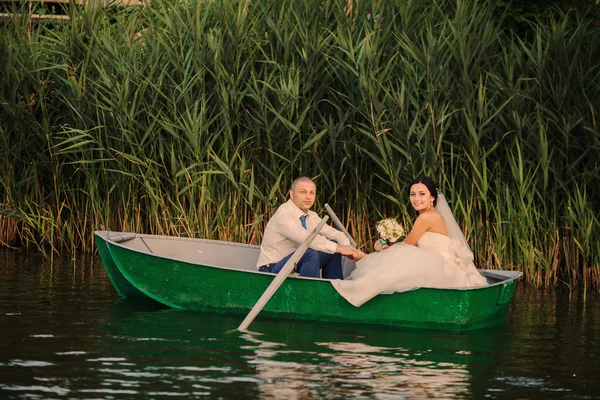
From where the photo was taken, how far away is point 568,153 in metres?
11.5

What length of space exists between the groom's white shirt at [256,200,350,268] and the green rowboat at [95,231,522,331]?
0.36 m

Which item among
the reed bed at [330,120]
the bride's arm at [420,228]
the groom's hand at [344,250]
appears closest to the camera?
the groom's hand at [344,250]

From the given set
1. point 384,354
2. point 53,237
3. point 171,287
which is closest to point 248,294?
point 171,287

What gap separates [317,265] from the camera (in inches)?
378

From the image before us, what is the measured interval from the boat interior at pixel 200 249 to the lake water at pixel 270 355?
23.9 inches

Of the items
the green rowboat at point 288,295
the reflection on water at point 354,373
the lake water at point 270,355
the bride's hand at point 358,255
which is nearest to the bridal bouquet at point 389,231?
the bride's hand at point 358,255

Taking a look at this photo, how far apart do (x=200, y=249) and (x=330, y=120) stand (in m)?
1.69

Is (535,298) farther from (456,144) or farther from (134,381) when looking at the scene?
(134,381)

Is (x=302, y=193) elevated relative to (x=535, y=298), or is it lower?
elevated

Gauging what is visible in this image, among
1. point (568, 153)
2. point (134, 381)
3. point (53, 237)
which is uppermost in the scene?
point (568, 153)

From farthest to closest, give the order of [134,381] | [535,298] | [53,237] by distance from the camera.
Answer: [53,237] < [535,298] < [134,381]

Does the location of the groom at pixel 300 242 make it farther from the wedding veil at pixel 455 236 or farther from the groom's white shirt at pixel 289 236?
the wedding veil at pixel 455 236

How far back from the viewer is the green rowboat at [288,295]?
9.03 meters

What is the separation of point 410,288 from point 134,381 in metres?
2.68
